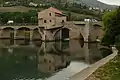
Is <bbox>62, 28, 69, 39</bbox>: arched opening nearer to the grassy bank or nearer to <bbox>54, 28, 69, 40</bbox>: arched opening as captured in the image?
<bbox>54, 28, 69, 40</bbox>: arched opening

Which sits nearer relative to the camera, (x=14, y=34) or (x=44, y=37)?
(x=44, y=37)

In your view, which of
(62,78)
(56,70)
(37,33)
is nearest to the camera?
(62,78)

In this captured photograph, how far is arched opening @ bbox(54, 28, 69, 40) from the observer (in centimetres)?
9888

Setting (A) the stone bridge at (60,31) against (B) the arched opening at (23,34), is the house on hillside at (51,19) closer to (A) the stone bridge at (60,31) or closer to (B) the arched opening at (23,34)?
(A) the stone bridge at (60,31)

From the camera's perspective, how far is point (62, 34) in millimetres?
103250

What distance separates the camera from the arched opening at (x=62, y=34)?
98875 mm

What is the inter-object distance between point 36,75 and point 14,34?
64.0 meters

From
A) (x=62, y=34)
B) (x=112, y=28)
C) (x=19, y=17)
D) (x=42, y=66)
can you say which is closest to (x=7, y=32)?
(x=62, y=34)

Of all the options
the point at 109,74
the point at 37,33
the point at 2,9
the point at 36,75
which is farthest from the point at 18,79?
the point at 2,9

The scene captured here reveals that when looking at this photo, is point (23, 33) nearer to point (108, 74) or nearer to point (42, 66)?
point (42, 66)

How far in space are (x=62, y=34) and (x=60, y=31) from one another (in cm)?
472

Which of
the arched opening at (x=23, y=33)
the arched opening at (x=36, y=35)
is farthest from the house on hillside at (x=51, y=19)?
the arched opening at (x=23, y=33)

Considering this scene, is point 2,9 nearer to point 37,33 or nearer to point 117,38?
point 37,33

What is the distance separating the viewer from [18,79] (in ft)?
135
